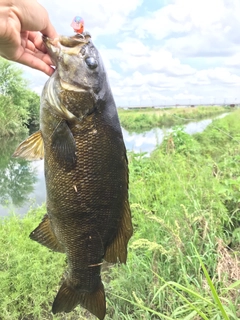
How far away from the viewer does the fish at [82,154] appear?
1.87 m

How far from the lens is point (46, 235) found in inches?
82.6

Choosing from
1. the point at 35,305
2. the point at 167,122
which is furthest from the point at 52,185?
the point at 167,122

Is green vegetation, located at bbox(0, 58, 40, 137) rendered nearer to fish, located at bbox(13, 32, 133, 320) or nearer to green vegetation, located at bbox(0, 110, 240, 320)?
green vegetation, located at bbox(0, 110, 240, 320)

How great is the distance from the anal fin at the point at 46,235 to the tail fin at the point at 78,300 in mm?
264

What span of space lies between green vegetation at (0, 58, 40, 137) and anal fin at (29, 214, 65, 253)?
2468cm

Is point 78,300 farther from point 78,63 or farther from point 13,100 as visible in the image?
point 13,100

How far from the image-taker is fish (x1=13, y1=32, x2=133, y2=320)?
1.87m

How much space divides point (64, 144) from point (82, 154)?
0.11 metres

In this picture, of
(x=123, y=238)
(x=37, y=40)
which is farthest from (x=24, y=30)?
(x=123, y=238)

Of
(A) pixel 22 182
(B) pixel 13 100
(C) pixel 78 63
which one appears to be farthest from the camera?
(B) pixel 13 100

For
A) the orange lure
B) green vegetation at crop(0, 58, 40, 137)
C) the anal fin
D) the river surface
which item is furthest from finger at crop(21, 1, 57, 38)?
green vegetation at crop(0, 58, 40, 137)

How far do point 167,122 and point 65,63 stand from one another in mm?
45917

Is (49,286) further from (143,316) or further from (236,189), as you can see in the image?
(236,189)

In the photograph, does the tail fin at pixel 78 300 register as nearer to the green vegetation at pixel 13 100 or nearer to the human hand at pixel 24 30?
the human hand at pixel 24 30
